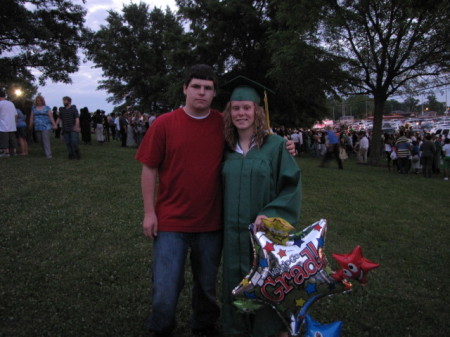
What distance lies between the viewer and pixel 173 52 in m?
28.6

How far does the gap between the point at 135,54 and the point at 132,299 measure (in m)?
45.1

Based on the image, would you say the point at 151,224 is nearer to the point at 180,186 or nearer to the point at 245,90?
the point at 180,186

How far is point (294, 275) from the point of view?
2184 millimetres

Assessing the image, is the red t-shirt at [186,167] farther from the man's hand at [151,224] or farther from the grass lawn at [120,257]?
the grass lawn at [120,257]

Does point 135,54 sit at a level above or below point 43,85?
above

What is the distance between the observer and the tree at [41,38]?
15.0m

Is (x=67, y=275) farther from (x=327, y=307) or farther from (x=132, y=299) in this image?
(x=327, y=307)

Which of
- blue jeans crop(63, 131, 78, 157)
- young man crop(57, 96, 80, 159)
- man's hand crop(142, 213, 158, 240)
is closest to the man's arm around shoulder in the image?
man's hand crop(142, 213, 158, 240)

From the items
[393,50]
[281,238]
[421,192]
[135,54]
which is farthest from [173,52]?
[281,238]

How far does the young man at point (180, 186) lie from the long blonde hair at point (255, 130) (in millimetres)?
82

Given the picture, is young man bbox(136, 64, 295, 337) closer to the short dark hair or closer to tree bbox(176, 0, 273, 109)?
the short dark hair

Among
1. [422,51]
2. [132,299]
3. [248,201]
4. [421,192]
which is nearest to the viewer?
[248,201]

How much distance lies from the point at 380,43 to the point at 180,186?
1889 cm

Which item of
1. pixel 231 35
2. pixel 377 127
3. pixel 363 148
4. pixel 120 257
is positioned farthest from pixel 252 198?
pixel 231 35
